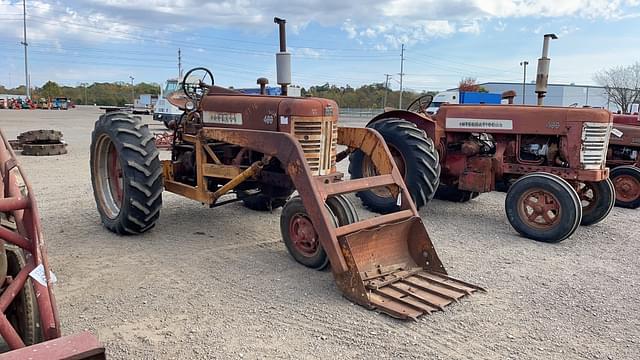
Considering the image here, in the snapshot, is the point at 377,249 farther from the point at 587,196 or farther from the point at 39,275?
the point at 587,196

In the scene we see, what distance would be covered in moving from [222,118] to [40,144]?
367 inches

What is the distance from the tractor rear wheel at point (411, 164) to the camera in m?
6.28

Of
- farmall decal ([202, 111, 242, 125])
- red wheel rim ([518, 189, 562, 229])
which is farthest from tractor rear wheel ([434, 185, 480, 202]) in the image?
farmall decal ([202, 111, 242, 125])

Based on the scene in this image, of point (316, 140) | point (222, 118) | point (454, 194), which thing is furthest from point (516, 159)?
point (222, 118)

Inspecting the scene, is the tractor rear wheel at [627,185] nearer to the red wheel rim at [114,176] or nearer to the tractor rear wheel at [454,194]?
the tractor rear wheel at [454,194]

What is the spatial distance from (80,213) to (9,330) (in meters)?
4.30

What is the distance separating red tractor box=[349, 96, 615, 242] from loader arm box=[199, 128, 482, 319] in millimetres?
1812

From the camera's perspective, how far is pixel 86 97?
2931 inches

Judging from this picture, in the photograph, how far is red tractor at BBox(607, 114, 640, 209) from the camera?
7.60m

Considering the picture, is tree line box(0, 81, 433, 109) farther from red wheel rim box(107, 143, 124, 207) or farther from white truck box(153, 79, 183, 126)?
red wheel rim box(107, 143, 124, 207)

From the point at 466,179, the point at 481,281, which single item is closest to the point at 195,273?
the point at 481,281

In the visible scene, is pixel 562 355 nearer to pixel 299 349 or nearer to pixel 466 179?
pixel 299 349

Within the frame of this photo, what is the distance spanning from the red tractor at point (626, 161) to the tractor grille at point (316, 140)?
16.9ft

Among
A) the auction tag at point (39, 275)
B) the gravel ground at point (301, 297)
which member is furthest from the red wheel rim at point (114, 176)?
the auction tag at point (39, 275)
